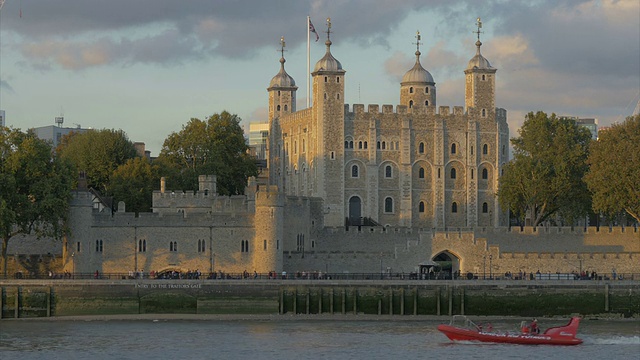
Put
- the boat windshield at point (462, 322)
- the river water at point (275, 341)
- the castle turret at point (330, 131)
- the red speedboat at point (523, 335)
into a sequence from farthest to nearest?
the castle turret at point (330, 131) < the boat windshield at point (462, 322) < the red speedboat at point (523, 335) < the river water at point (275, 341)

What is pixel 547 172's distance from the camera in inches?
4449

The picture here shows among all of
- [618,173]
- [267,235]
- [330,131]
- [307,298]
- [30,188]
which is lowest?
[307,298]

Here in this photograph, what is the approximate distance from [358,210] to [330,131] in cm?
644

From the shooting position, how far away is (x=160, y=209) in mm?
98188

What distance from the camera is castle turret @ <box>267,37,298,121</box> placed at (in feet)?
→ 442

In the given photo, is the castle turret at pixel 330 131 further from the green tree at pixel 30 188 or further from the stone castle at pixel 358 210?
the green tree at pixel 30 188

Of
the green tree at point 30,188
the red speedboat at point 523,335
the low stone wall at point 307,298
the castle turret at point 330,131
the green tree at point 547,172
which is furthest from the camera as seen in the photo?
the castle turret at point 330,131

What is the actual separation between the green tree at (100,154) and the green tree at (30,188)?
85.0 ft

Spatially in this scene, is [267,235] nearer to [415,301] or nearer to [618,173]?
[415,301]

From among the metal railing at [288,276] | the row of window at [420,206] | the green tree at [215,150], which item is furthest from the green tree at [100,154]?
the metal railing at [288,276]

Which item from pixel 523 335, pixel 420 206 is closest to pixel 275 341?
pixel 523 335

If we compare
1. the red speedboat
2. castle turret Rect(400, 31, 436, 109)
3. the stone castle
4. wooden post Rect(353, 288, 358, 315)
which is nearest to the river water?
the red speedboat

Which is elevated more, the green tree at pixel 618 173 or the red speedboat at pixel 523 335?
the green tree at pixel 618 173

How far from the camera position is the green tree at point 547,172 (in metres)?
113
